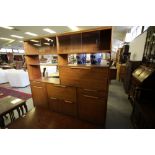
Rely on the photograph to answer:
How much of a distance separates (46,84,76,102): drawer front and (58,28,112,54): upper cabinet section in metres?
0.74

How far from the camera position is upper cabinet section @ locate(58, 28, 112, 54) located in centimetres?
171

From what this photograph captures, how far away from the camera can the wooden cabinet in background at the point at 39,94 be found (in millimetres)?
2339

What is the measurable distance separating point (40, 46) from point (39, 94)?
1229 mm

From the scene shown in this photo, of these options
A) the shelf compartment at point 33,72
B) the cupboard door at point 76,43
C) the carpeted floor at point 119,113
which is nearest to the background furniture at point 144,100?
the carpeted floor at point 119,113

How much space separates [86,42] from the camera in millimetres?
1936

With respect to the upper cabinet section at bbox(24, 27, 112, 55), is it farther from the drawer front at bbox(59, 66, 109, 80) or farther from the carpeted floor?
the carpeted floor

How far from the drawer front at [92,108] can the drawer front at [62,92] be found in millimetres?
173

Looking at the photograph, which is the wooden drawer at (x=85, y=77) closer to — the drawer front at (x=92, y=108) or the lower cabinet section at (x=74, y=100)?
the lower cabinet section at (x=74, y=100)

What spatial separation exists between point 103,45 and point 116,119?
179cm

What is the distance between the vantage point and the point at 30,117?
2.15 m

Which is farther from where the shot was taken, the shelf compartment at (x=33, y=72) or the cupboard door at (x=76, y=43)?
the shelf compartment at (x=33, y=72)

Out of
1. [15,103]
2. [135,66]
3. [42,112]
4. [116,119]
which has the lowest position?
[116,119]
